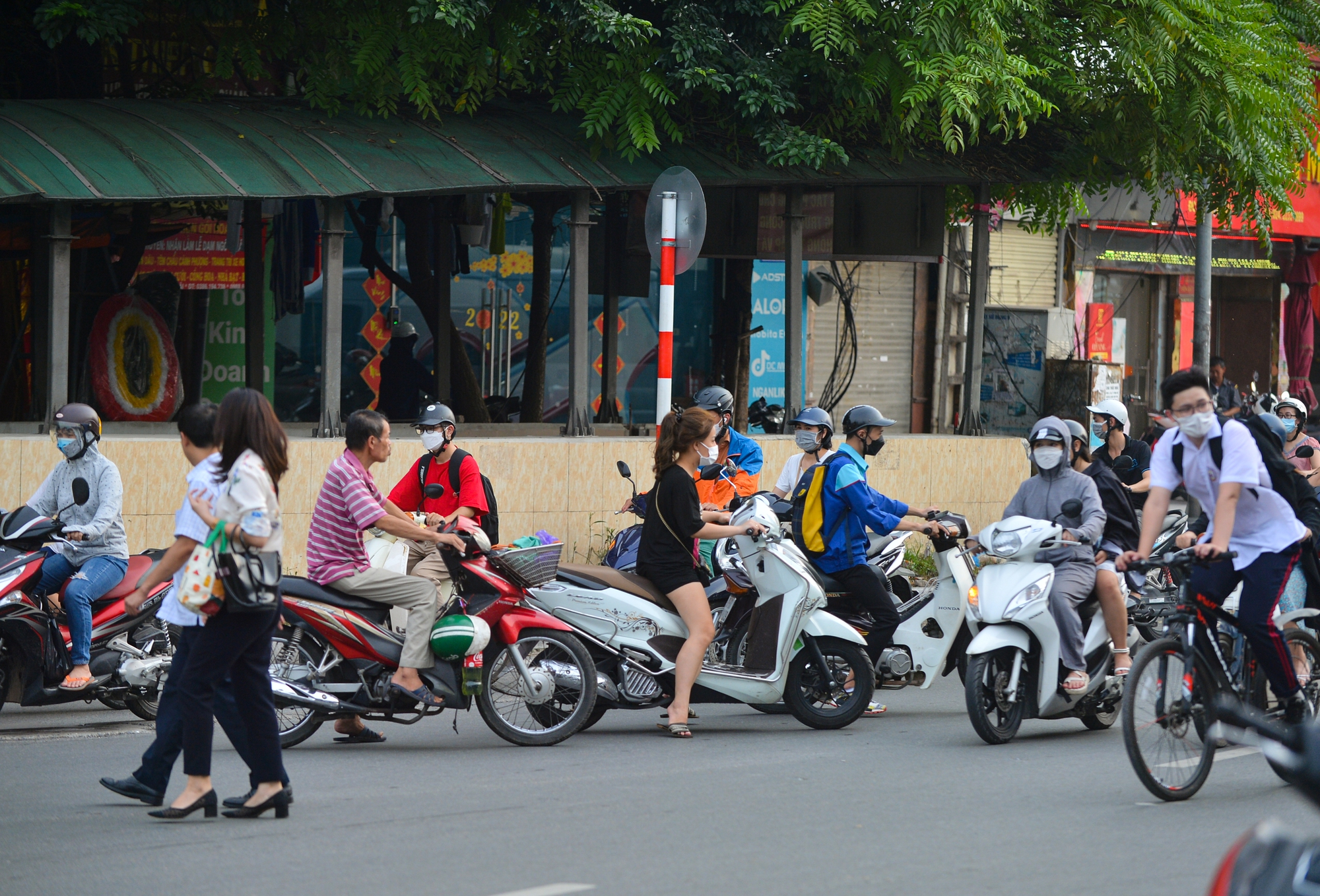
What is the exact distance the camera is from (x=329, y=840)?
18.9ft

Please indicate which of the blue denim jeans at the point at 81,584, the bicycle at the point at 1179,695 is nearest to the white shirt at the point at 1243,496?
the bicycle at the point at 1179,695

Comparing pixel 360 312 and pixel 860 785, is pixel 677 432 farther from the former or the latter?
pixel 360 312

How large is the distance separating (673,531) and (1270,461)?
2.98m

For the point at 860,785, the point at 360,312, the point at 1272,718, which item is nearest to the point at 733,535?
the point at 860,785

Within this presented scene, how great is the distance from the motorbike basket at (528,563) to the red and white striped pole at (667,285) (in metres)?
3.26

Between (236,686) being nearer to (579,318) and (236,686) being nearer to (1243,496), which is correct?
(1243,496)

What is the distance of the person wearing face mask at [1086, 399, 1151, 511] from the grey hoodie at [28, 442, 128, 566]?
247 inches

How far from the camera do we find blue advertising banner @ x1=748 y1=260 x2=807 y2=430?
69.4 ft

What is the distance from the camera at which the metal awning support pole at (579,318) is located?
46.5 ft

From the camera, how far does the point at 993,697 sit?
25.9ft

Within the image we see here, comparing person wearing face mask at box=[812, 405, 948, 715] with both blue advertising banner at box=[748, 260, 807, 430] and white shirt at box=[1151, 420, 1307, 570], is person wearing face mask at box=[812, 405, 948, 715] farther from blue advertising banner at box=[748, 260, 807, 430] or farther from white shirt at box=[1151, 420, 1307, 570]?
blue advertising banner at box=[748, 260, 807, 430]

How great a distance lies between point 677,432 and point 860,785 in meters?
2.13

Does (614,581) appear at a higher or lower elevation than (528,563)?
lower

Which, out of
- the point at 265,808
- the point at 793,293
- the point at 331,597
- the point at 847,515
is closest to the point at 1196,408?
the point at 847,515
